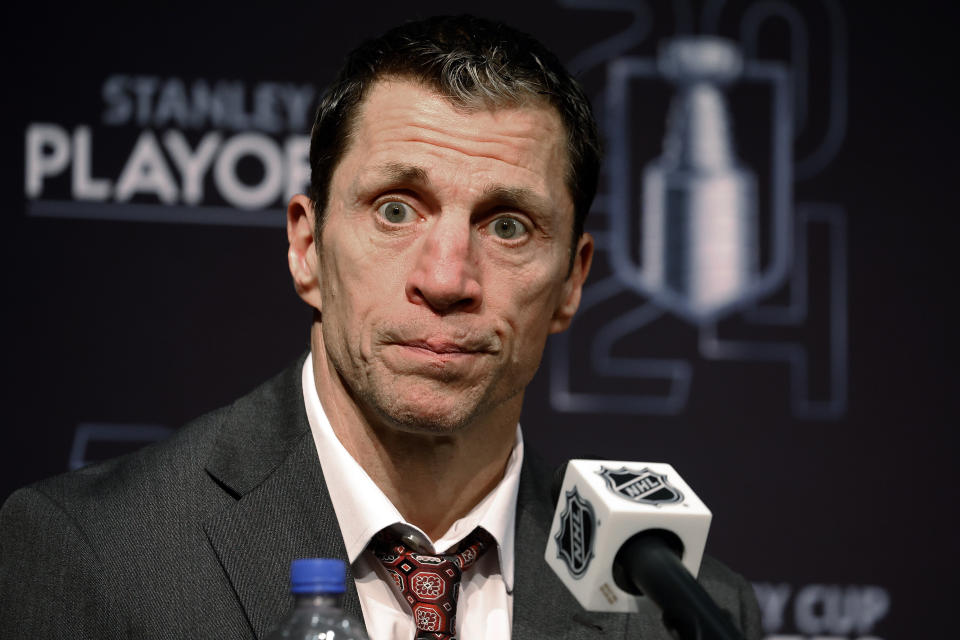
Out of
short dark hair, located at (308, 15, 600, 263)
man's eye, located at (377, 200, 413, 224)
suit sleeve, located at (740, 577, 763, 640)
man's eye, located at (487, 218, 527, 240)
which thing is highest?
short dark hair, located at (308, 15, 600, 263)

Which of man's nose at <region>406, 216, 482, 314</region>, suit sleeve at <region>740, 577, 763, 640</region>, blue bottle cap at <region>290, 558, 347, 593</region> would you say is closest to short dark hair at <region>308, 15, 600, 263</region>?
man's nose at <region>406, 216, 482, 314</region>

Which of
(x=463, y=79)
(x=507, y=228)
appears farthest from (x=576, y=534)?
(x=463, y=79)

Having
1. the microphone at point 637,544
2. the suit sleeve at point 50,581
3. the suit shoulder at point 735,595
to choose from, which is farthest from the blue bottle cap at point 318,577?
the suit shoulder at point 735,595

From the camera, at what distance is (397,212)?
224cm

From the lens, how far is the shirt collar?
2.27m

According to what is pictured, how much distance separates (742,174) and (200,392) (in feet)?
6.03

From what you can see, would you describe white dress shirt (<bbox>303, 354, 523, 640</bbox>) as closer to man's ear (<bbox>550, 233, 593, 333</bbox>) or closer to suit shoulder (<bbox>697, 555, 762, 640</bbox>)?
man's ear (<bbox>550, 233, 593, 333</bbox>)

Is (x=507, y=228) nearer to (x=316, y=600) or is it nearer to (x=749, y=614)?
(x=316, y=600)

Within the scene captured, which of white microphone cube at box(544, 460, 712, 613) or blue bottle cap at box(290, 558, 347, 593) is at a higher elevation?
white microphone cube at box(544, 460, 712, 613)

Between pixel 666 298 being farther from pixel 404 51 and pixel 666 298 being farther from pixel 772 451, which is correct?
pixel 404 51

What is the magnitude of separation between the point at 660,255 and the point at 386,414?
1670 millimetres

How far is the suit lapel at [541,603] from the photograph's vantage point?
2367mm

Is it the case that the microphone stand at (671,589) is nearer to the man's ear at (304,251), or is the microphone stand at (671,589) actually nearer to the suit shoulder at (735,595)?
the man's ear at (304,251)

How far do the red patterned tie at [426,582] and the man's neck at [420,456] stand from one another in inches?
3.7
